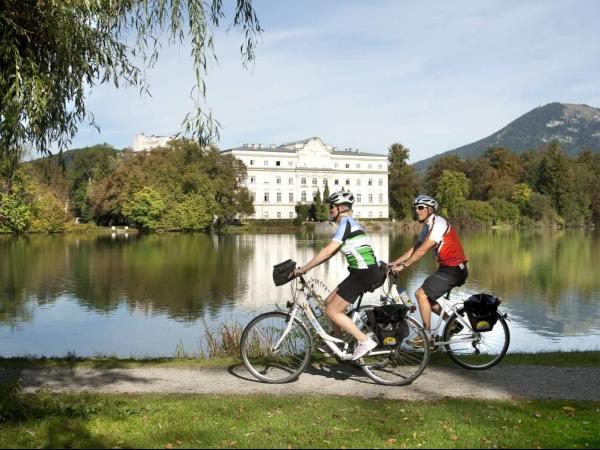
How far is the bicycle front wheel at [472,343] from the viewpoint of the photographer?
6.59 meters

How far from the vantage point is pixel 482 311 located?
6.57 m

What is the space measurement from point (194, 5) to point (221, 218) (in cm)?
6445

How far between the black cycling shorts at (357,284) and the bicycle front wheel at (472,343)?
48.8 inches

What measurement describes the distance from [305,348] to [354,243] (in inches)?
42.0

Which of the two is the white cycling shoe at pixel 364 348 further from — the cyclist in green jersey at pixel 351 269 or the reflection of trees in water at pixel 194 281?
the reflection of trees in water at pixel 194 281

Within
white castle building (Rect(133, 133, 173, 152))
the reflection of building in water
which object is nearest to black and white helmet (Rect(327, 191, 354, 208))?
the reflection of building in water

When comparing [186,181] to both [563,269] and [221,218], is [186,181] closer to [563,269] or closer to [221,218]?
[221,218]

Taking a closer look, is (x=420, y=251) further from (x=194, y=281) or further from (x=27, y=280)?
(x=27, y=280)

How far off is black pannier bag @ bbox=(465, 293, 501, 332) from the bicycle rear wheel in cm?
64

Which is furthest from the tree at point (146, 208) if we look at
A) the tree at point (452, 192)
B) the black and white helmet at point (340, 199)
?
the black and white helmet at point (340, 199)

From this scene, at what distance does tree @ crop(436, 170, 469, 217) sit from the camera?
79.8m

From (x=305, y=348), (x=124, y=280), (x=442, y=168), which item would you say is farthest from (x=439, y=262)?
(x=442, y=168)

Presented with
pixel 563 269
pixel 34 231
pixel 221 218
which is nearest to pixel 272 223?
pixel 221 218

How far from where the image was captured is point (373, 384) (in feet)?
19.7
